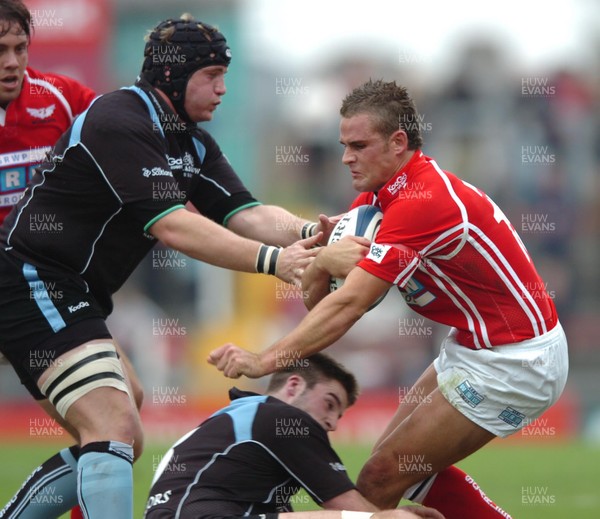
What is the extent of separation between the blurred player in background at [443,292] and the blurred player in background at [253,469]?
36cm

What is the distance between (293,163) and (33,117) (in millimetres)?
11692

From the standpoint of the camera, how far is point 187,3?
15.9 meters

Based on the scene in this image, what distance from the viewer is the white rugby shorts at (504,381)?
5.56 metres

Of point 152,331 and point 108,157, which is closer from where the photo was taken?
point 108,157

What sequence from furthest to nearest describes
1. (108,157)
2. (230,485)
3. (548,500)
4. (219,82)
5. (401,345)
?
(401,345)
(548,500)
(219,82)
(108,157)
(230,485)

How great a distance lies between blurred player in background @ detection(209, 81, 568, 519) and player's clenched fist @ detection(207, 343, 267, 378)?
0.02 metres

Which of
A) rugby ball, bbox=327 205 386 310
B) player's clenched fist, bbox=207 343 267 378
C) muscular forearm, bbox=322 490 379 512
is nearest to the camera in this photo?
muscular forearm, bbox=322 490 379 512

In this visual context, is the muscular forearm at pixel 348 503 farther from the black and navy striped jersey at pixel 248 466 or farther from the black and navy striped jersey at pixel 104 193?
the black and navy striped jersey at pixel 104 193

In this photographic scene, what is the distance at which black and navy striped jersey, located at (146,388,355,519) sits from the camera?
200 inches

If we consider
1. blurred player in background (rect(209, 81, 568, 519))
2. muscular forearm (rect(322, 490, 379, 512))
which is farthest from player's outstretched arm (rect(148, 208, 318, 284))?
muscular forearm (rect(322, 490, 379, 512))

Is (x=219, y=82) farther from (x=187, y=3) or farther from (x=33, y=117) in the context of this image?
(x=187, y=3)

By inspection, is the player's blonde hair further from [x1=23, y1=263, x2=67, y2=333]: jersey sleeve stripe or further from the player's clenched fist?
[x1=23, y1=263, x2=67, y2=333]: jersey sleeve stripe

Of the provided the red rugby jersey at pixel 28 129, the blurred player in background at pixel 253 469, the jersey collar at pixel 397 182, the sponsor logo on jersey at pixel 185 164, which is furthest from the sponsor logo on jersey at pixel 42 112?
the blurred player in background at pixel 253 469

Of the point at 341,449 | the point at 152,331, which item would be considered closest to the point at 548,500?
the point at 341,449
